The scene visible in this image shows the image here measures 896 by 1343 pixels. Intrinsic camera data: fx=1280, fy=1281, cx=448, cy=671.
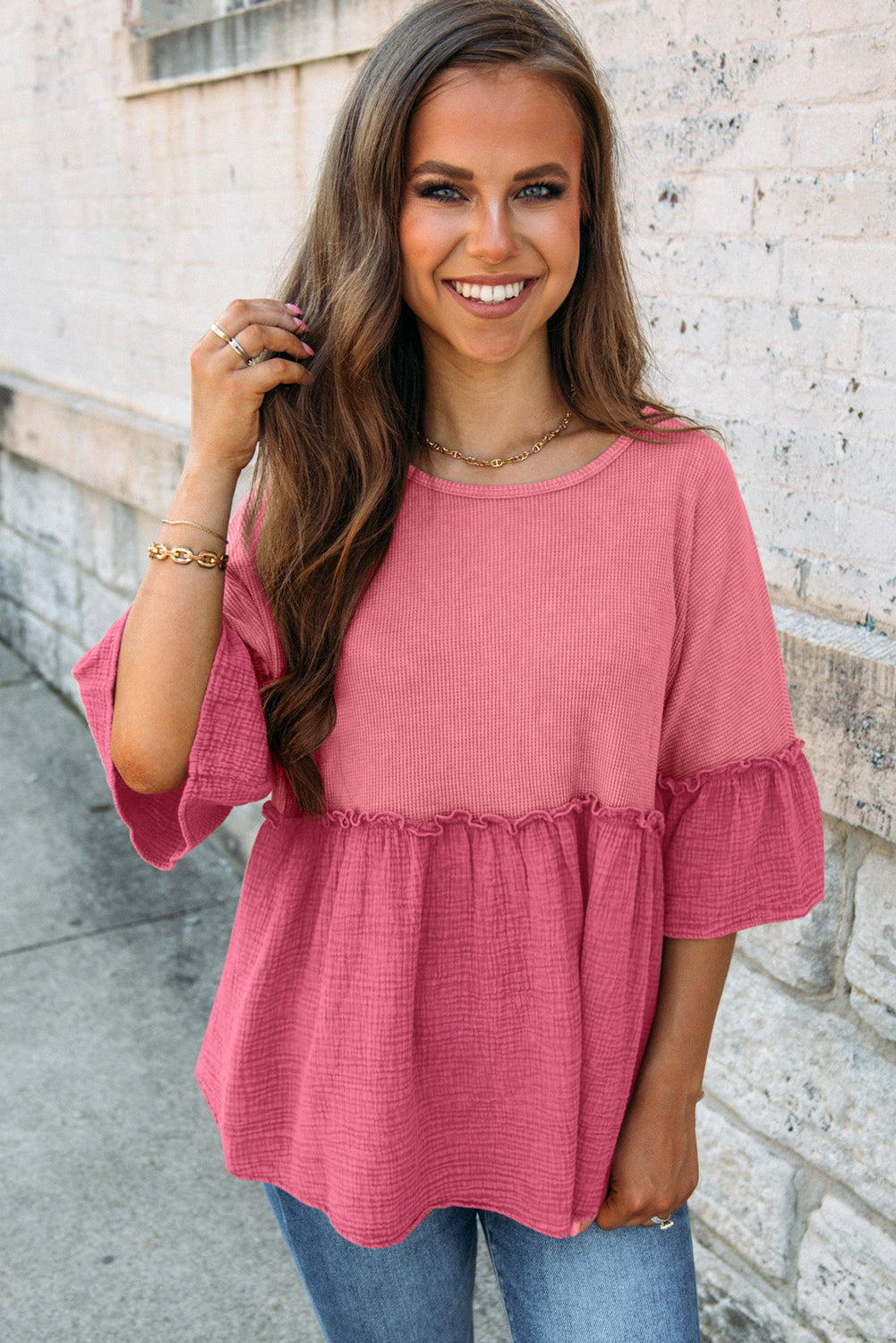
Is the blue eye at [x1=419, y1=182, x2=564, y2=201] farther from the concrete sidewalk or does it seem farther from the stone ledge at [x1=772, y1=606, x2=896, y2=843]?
the concrete sidewalk

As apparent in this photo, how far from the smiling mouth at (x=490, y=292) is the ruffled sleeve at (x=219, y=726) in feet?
1.32

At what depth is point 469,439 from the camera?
1.59m

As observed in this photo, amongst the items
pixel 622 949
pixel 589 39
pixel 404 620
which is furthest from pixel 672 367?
pixel 622 949

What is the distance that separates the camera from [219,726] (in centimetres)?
147

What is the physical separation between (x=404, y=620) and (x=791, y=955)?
1198 millimetres

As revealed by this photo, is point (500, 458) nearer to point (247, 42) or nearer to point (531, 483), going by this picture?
point (531, 483)

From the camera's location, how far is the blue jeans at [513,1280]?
1.52 metres

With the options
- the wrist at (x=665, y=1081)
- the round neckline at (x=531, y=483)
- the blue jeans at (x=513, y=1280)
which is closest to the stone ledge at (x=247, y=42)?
the round neckline at (x=531, y=483)

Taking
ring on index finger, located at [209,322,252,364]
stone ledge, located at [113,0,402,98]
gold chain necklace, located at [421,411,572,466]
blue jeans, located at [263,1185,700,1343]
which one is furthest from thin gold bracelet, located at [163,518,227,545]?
stone ledge, located at [113,0,402,98]

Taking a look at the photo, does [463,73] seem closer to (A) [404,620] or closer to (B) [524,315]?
(B) [524,315]

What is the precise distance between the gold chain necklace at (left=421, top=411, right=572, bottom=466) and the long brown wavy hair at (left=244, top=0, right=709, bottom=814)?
0.02 metres

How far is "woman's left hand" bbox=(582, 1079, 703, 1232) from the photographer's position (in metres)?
1.53

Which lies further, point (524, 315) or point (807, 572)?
point (807, 572)

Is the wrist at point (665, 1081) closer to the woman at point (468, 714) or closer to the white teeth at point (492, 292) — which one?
the woman at point (468, 714)
